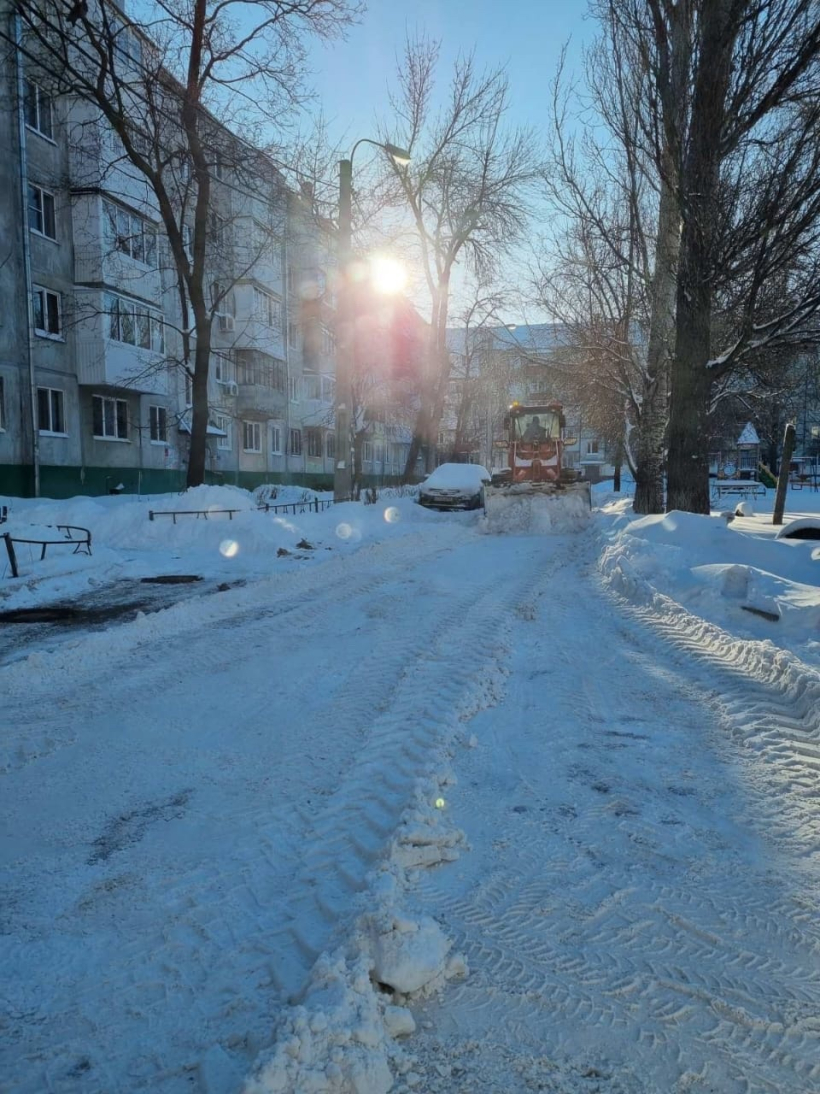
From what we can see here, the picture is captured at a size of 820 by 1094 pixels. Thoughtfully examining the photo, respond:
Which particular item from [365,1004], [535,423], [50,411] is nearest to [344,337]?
[535,423]

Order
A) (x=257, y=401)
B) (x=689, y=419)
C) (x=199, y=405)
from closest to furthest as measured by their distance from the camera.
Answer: (x=689, y=419) < (x=199, y=405) < (x=257, y=401)

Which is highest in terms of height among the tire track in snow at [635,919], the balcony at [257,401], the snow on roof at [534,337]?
the snow on roof at [534,337]

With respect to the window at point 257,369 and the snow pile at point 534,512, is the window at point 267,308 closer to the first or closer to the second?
the window at point 257,369

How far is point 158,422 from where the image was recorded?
84.4 ft

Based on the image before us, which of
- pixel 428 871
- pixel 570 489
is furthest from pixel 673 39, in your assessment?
pixel 428 871

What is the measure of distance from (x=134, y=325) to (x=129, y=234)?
2.98m

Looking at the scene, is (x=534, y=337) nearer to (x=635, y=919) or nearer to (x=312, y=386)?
(x=635, y=919)

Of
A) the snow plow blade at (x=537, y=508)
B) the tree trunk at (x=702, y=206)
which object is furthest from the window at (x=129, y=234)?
the tree trunk at (x=702, y=206)

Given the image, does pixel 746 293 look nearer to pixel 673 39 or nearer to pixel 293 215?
pixel 673 39

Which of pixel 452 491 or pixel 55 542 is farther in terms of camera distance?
pixel 452 491

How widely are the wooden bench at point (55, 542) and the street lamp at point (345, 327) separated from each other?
6.38 m

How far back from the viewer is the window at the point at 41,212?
20.3m

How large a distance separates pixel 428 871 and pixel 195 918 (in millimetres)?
891

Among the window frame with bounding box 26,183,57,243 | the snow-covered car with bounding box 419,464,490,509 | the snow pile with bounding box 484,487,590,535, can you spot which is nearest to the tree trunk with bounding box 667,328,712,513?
the snow pile with bounding box 484,487,590,535
